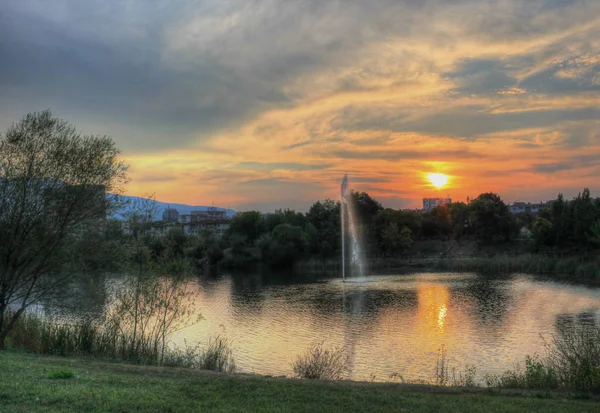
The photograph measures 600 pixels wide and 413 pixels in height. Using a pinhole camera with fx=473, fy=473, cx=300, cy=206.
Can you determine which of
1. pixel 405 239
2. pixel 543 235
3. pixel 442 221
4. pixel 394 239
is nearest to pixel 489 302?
pixel 543 235

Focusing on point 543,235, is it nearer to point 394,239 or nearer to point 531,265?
point 531,265

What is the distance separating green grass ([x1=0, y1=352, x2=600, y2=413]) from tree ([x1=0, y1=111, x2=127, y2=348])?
25.7 feet

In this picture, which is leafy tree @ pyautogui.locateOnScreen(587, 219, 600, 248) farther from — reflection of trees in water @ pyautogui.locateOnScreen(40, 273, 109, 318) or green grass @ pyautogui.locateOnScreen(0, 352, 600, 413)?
reflection of trees in water @ pyautogui.locateOnScreen(40, 273, 109, 318)

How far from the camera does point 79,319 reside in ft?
71.6

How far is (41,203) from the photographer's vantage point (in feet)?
63.9

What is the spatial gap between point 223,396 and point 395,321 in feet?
76.2

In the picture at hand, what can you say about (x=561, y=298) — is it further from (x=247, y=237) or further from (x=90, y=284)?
(x=247, y=237)

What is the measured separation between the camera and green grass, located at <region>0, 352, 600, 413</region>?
893 cm

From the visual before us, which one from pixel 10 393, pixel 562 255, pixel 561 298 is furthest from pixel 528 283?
pixel 10 393

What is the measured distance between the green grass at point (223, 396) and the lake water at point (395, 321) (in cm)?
771

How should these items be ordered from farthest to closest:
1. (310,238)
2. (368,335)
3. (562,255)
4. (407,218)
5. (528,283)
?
1. (407,218)
2. (310,238)
3. (562,255)
4. (528,283)
5. (368,335)

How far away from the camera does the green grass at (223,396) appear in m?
8.93

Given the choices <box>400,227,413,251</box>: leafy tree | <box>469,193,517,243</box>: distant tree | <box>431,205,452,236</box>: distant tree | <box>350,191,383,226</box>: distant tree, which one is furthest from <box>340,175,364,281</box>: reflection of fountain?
<box>469,193,517,243</box>: distant tree

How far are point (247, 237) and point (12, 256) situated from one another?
92.6 meters
